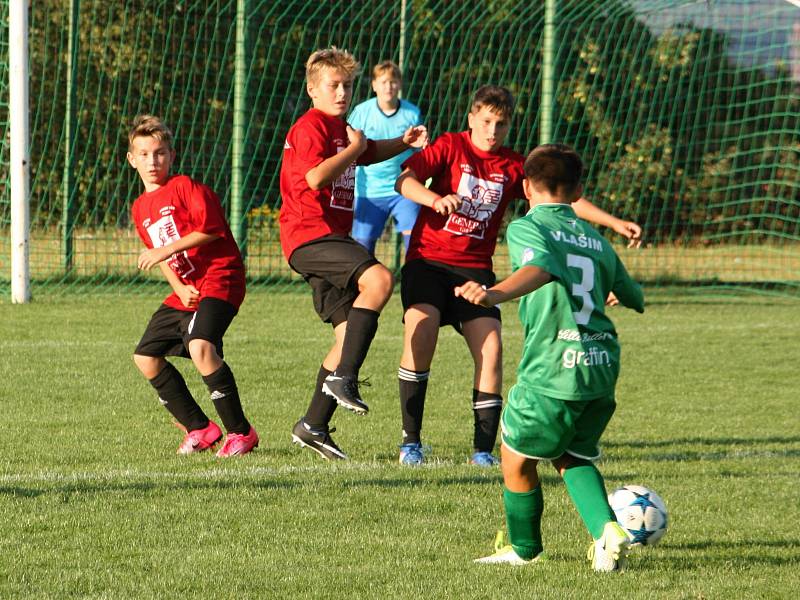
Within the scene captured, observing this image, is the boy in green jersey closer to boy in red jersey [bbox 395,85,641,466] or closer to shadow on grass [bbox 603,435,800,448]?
boy in red jersey [bbox 395,85,641,466]

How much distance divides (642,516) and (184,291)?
2496mm

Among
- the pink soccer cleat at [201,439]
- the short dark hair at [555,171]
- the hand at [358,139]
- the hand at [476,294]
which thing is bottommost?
the pink soccer cleat at [201,439]

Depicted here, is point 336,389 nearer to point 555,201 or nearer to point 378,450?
point 378,450

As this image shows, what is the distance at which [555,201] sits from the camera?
4.23 metres

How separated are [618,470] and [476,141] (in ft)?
5.55

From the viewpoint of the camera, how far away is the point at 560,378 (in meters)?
3.99

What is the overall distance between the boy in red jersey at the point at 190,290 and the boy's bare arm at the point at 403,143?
0.81 metres

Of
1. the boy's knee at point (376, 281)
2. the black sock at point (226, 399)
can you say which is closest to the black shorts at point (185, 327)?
the black sock at point (226, 399)

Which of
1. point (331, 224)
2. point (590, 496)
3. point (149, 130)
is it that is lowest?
point (590, 496)

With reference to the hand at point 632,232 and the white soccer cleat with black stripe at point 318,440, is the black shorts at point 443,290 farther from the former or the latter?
the hand at point 632,232

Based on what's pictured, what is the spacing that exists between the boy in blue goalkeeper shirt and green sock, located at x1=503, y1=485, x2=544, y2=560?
6.25m

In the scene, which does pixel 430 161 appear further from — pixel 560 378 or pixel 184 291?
pixel 560 378

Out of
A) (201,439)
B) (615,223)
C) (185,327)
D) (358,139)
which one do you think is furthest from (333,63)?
(201,439)

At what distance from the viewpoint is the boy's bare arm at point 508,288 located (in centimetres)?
370
